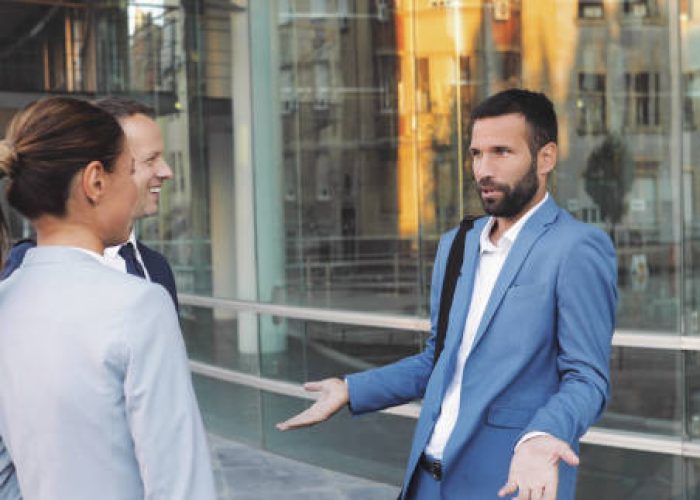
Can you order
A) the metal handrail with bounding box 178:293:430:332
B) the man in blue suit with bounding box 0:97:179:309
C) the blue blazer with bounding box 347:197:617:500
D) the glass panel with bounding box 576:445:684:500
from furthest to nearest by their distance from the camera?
the metal handrail with bounding box 178:293:430:332 → the glass panel with bounding box 576:445:684:500 → the man in blue suit with bounding box 0:97:179:309 → the blue blazer with bounding box 347:197:617:500

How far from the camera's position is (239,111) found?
8742 mm

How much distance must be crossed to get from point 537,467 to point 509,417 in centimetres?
39

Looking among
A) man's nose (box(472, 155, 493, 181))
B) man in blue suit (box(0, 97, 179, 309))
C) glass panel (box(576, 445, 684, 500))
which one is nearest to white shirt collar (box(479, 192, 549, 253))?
man's nose (box(472, 155, 493, 181))

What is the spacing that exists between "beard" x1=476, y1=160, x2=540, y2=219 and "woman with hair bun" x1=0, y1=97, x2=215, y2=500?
1.07m

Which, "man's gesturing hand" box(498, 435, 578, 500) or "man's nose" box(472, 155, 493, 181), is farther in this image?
"man's nose" box(472, 155, 493, 181)

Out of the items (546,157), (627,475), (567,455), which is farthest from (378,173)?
(567,455)

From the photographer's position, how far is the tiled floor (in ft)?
22.9

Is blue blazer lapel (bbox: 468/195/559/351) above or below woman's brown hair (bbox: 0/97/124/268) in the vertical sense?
below

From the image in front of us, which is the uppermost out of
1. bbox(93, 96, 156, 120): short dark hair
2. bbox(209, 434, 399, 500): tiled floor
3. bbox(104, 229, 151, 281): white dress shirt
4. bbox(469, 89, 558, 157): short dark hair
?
bbox(93, 96, 156, 120): short dark hair

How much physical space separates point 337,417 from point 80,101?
20.1ft

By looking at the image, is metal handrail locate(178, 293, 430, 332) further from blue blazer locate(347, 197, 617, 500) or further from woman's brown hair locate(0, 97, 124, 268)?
woman's brown hair locate(0, 97, 124, 268)

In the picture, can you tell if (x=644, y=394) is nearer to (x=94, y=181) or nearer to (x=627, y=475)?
(x=627, y=475)

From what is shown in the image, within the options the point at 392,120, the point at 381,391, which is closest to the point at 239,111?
the point at 392,120

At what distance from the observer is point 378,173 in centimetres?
776
